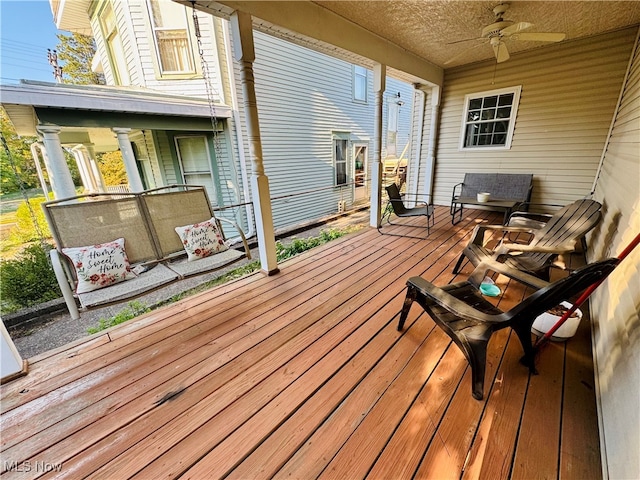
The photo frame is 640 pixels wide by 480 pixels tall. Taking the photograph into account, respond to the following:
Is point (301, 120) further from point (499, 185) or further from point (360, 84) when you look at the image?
point (499, 185)

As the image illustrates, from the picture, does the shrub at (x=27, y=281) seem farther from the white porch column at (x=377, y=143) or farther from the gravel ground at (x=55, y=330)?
the white porch column at (x=377, y=143)

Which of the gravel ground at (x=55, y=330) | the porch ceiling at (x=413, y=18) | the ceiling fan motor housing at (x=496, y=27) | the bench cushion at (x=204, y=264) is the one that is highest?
the porch ceiling at (x=413, y=18)

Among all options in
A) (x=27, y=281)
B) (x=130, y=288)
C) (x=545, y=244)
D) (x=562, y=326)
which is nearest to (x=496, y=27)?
(x=545, y=244)

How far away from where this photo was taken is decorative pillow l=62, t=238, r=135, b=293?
203 cm

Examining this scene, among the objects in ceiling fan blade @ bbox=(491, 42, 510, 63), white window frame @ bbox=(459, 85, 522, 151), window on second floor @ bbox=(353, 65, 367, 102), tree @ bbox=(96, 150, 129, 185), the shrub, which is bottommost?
the shrub

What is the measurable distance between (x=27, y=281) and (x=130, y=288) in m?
3.15

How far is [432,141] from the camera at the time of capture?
5.57 metres

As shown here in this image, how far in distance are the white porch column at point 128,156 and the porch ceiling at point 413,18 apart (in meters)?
3.13

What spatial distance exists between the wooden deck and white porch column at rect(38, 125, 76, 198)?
305 cm

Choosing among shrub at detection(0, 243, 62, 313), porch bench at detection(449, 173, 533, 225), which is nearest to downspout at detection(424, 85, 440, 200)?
porch bench at detection(449, 173, 533, 225)

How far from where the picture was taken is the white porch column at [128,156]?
4.27 m

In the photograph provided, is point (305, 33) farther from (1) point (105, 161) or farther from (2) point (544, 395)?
(1) point (105, 161)

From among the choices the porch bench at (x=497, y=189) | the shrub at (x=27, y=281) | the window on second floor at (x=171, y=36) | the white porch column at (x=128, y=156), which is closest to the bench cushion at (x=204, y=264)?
the shrub at (x=27, y=281)

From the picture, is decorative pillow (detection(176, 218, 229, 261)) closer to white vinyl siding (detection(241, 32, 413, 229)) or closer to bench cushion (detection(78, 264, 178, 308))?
bench cushion (detection(78, 264, 178, 308))
